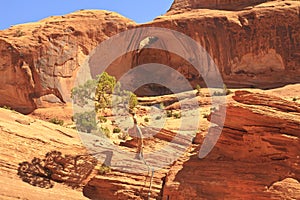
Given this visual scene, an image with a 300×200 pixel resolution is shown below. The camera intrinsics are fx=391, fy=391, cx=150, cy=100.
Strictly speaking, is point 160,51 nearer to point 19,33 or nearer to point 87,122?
point 19,33

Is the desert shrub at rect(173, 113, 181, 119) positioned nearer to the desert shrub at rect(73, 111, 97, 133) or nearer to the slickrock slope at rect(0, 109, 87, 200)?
the desert shrub at rect(73, 111, 97, 133)

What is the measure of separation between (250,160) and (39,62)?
27990 millimetres

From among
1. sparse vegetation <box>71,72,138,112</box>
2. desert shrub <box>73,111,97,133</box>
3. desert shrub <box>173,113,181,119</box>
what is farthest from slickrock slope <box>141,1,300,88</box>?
sparse vegetation <box>71,72,138,112</box>

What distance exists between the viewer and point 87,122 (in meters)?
26.7

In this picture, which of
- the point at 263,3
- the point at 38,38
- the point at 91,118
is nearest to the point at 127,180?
the point at 91,118

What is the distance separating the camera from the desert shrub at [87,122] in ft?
84.7

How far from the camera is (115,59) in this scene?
43219 mm

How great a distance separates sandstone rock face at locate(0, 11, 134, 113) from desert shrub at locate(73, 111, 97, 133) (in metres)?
10.1

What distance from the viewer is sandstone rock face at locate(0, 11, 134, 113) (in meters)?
37.6

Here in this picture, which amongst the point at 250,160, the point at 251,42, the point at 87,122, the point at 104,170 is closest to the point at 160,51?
the point at 251,42

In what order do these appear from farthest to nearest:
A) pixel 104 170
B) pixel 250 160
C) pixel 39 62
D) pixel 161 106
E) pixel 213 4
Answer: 1. pixel 213 4
2. pixel 39 62
3. pixel 161 106
4. pixel 104 170
5. pixel 250 160

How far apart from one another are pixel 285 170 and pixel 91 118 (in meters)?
16.2

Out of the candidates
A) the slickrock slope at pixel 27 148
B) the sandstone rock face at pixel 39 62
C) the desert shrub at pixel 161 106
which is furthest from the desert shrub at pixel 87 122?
the desert shrub at pixel 161 106

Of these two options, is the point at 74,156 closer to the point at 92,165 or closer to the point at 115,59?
the point at 92,165
